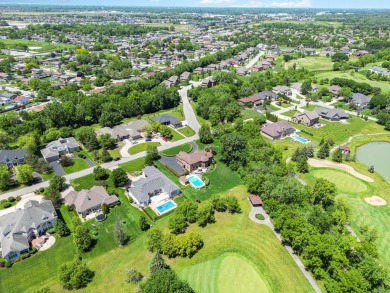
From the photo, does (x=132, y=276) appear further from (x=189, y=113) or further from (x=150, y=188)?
(x=189, y=113)

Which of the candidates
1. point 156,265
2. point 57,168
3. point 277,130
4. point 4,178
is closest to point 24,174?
point 4,178

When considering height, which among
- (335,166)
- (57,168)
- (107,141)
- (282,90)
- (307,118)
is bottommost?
(282,90)

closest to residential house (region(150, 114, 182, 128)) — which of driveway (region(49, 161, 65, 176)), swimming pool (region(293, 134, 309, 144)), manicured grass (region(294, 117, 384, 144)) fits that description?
driveway (region(49, 161, 65, 176))

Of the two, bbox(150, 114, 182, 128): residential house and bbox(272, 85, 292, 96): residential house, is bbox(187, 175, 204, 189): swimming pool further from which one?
bbox(272, 85, 292, 96): residential house

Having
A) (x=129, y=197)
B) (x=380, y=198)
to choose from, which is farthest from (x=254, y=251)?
(x=380, y=198)

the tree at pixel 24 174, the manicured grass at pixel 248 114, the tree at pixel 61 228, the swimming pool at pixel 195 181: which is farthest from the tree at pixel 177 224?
the manicured grass at pixel 248 114
